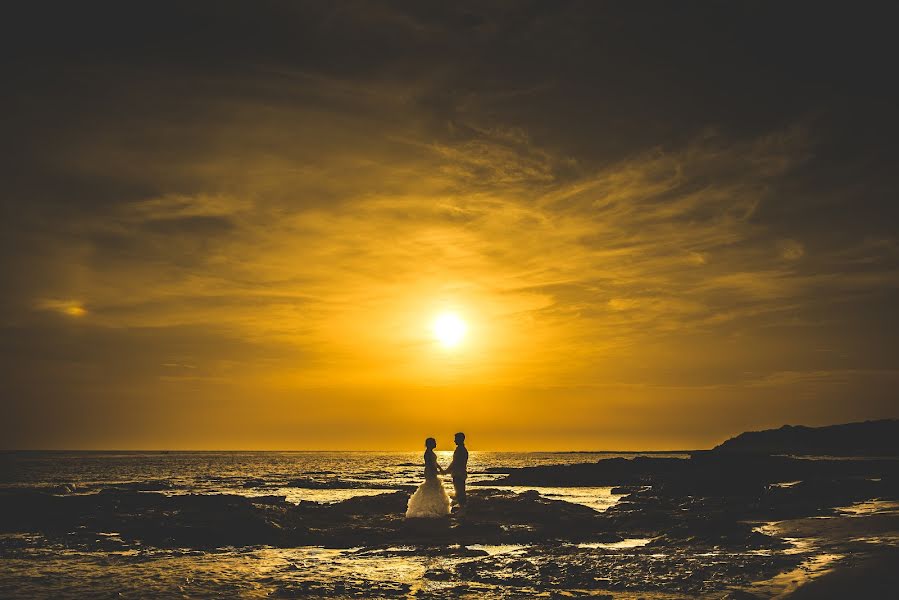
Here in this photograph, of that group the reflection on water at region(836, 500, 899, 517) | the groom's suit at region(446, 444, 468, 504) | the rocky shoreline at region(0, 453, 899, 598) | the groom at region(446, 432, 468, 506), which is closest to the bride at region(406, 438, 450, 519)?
the rocky shoreline at region(0, 453, 899, 598)

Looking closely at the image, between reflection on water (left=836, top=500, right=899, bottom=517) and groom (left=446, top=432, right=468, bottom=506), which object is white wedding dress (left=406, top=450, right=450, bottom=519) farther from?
reflection on water (left=836, top=500, right=899, bottom=517)

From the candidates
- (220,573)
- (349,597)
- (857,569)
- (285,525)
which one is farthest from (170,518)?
(857,569)

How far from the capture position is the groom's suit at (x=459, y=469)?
85.0 ft

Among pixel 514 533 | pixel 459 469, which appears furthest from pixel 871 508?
pixel 459 469

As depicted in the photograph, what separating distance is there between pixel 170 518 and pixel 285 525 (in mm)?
5313

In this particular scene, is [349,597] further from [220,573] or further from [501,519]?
[501,519]

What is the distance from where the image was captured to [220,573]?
706 inches

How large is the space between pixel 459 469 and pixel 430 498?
85.0 inches

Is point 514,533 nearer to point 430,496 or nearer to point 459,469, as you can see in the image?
point 430,496

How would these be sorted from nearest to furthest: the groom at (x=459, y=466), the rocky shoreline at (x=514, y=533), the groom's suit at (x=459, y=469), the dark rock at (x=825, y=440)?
the rocky shoreline at (x=514, y=533), the groom at (x=459, y=466), the groom's suit at (x=459, y=469), the dark rock at (x=825, y=440)

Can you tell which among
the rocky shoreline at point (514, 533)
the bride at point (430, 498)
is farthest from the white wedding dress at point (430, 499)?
the rocky shoreline at point (514, 533)

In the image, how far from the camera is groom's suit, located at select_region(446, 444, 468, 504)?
25.9m

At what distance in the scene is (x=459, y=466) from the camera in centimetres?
2628

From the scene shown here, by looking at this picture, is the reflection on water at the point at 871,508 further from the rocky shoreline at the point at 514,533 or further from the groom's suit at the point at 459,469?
the groom's suit at the point at 459,469
